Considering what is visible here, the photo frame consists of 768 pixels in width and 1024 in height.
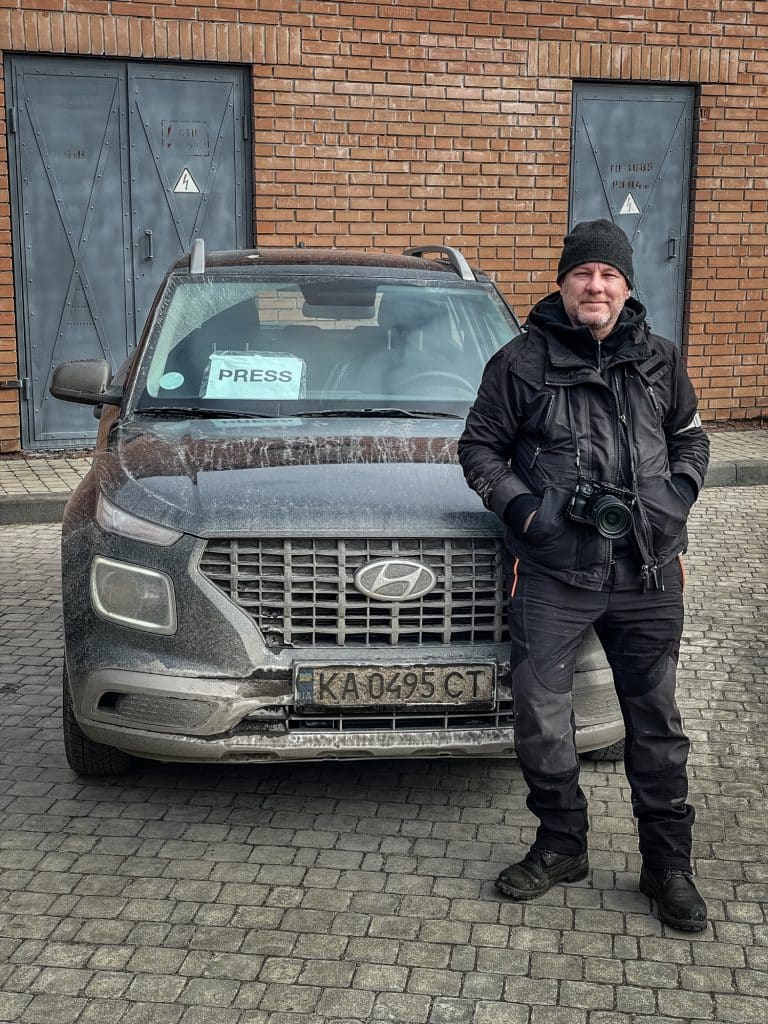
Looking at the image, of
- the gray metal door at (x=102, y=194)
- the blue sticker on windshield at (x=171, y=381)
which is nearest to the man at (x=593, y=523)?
the blue sticker on windshield at (x=171, y=381)

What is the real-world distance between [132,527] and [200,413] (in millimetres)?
980

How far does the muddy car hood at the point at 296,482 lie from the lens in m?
4.07

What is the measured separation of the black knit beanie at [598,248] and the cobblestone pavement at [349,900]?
1.82m

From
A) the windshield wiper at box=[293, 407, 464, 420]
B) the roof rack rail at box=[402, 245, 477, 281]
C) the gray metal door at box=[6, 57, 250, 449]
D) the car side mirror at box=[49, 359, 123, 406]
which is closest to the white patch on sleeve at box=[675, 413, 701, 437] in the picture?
the windshield wiper at box=[293, 407, 464, 420]

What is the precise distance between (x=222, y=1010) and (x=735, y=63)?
10.9 m

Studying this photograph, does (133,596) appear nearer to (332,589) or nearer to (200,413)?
(332,589)

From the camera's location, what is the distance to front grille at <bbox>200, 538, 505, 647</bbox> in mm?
4066

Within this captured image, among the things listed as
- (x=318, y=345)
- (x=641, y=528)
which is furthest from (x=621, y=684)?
(x=318, y=345)

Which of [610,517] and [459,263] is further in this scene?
[459,263]

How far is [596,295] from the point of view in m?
3.71

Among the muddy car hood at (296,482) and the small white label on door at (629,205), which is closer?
the muddy car hood at (296,482)

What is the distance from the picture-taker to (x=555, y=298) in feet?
12.9

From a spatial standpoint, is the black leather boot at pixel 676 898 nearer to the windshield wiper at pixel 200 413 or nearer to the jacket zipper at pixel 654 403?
the jacket zipper at pixel 654 403

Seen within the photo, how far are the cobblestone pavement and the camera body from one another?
43.9 inches
